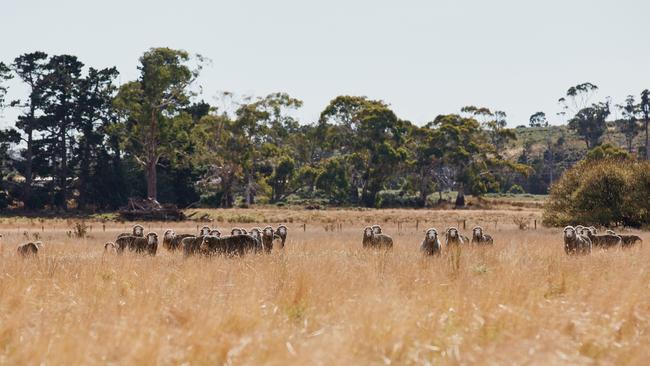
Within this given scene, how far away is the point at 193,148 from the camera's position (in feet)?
218

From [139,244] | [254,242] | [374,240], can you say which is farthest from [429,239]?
[139,244]

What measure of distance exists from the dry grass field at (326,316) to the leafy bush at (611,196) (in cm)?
2854

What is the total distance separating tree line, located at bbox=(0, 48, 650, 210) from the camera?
62.7 meters

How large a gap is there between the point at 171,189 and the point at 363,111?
80.2ft

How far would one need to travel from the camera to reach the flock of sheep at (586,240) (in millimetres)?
18859

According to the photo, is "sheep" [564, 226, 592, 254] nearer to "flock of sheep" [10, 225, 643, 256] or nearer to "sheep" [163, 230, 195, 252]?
"flock of sheep" [10, 225, 643, 256]

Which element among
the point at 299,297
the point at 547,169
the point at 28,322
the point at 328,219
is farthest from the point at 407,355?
the point at 547,169

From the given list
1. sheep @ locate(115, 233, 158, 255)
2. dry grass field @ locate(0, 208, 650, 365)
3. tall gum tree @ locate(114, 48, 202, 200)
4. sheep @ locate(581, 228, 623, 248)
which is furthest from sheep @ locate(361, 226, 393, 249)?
tall gum tree @ locate(114, 48, 202, 200)

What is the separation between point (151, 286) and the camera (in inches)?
394

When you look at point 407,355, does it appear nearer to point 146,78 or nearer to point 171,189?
point 146,78

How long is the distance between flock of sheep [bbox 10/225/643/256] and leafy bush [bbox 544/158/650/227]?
625 inches

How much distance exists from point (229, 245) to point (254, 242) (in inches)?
27.8

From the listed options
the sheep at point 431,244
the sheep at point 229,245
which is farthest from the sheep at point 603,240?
the sheep at point 229,245

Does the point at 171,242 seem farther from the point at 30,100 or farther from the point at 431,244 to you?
the point at 30,100
